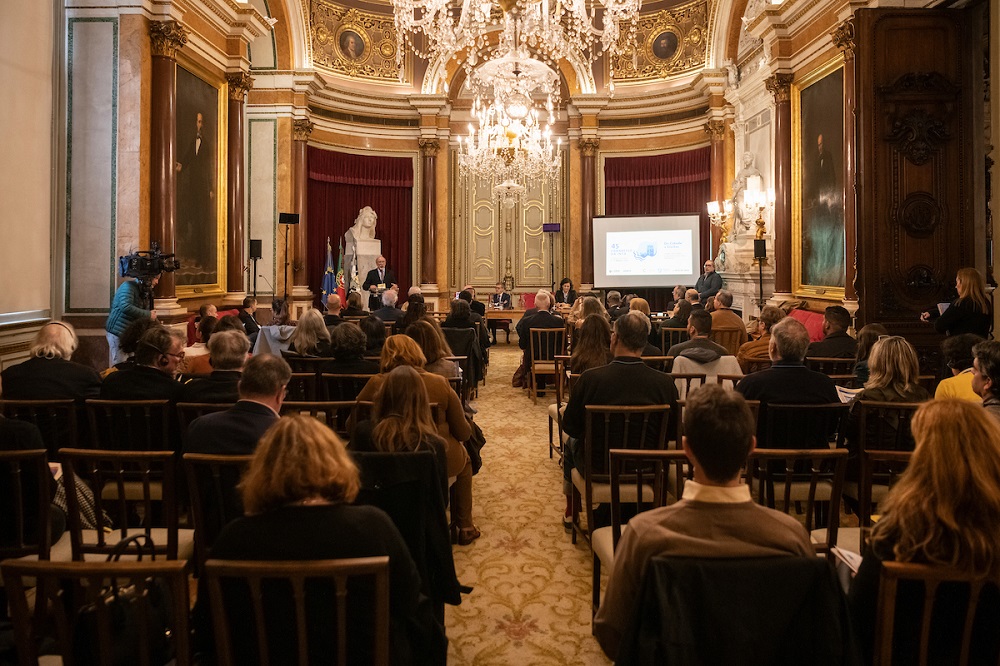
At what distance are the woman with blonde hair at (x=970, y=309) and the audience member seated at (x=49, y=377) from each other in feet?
18.3

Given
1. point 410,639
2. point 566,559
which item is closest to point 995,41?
point 566,559

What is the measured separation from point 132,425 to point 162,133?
4813 mm

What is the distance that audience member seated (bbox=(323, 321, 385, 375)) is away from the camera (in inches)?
178

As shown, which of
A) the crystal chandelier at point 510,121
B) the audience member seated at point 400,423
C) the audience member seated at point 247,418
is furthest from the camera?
the crystal chandelier at point 510,121

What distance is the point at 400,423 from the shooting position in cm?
277

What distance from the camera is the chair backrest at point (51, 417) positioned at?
3.32 metres

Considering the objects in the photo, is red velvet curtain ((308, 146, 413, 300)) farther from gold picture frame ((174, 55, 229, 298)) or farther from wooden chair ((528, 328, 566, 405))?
wooden chair ((528, 328, 566, 405))

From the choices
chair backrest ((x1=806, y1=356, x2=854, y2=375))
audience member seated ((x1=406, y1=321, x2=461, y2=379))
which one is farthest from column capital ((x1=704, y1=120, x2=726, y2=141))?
audience member seated ((x1=406, y1=321, x2=461, y2=379))

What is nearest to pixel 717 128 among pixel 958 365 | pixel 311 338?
pixel 311 338

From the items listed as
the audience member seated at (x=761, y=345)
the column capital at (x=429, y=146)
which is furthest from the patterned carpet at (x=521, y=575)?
the column capital at (x=429, y=146)

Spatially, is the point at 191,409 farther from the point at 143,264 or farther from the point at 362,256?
the point at 362,256

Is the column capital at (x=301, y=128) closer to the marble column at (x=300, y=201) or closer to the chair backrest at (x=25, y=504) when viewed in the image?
the marble column at (x=300, y=201)

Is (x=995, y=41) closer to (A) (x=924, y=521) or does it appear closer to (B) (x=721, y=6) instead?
(A) (x=924, y=521)

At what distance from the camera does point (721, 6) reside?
12.4m
